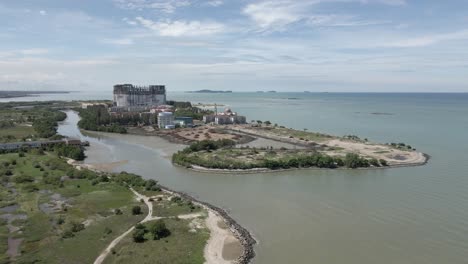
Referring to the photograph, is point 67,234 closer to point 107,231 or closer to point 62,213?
point 107,231

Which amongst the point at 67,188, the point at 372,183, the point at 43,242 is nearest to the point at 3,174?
the point at 67,188

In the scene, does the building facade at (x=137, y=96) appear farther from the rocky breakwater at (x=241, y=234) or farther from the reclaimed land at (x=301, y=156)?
the rocky breakwater at (x=241, y=234)

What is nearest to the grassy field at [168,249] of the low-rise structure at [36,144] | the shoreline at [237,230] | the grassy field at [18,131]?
the shoreline at [237,230]

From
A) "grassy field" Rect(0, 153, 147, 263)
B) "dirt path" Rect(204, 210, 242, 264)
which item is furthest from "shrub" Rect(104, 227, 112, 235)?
"dirt path" Rect(204, 210, 242, 264)

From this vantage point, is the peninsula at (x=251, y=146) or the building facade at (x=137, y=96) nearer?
the peninsula at (x=251, y=146)

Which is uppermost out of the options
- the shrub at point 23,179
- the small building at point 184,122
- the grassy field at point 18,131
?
the small building at point 184,122

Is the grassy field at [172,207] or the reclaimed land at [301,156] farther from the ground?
the reclaimed land at [301,156]

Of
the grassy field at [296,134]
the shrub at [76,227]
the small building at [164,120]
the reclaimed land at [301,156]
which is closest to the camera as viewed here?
the shrub at [76,227]

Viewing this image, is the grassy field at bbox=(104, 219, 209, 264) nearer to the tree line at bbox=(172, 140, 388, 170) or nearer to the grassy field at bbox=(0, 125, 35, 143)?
the tree line at bbox=(172, 140, 388, 170)
